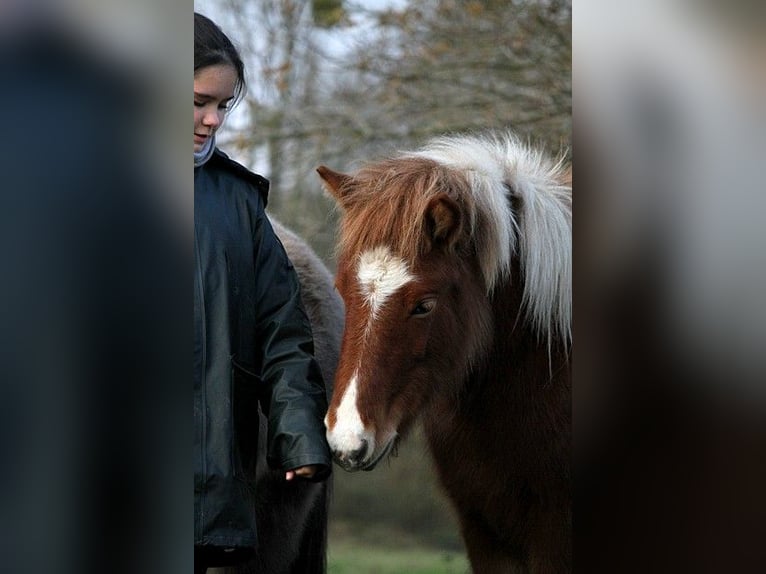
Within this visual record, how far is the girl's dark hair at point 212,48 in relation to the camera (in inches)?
88.6

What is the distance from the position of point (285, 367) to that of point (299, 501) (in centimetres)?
78

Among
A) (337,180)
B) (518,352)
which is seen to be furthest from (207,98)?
(518,352)

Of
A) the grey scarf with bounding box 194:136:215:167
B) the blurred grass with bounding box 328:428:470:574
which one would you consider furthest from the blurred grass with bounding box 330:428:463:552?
the grey scarf with bounding box 194:136:215:167

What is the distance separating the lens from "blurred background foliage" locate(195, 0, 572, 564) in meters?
2.66

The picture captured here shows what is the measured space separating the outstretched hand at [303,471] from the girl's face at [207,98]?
76 centimetres

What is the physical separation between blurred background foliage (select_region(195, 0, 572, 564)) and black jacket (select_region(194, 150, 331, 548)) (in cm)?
34

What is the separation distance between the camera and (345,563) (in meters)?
2.66

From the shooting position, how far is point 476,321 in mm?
2494
